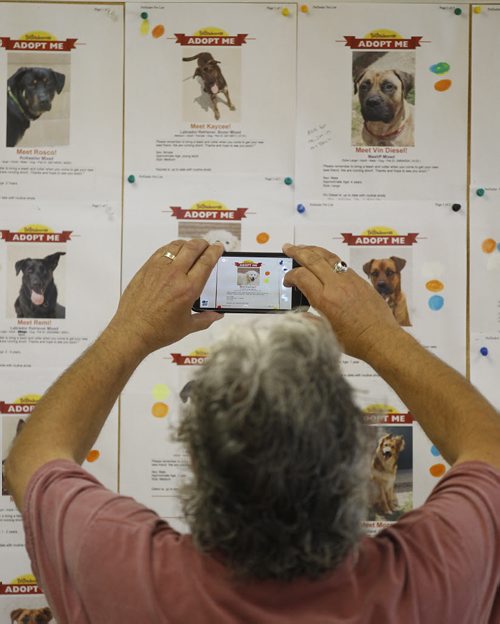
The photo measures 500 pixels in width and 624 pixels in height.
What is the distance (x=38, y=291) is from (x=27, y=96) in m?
0.52

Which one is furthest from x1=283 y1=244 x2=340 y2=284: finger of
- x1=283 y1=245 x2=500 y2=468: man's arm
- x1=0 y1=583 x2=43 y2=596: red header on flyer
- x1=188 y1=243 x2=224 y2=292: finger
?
x1=0 y1=583 x2=43 y2=596: red header on flyer

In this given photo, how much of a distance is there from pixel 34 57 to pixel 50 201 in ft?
1.26

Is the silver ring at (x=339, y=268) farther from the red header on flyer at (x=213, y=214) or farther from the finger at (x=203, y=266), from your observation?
the red header on flyer at (x=213, y=214)

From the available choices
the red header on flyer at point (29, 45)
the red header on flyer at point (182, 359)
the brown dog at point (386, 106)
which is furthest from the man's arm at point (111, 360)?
the red header on flyer at point (29, 45)

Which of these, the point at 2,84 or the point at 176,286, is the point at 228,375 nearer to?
the point at 176,286

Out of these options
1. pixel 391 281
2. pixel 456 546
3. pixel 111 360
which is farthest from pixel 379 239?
pixel 456 546

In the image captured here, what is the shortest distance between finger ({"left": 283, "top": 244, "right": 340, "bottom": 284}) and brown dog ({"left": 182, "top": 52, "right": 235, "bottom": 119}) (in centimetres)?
94

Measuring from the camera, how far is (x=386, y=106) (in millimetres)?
1911

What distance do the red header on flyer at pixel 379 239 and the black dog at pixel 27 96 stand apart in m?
0.87

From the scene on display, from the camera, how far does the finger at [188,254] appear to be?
102 centimetres

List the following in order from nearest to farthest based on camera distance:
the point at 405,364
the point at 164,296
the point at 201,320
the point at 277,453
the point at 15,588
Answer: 1. the point at 277,453
2. the point at 405,364
3. the point at 164,296
4. the point at 201,320
5. the point at 15,588

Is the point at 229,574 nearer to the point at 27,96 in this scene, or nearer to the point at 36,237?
the point at 36,237

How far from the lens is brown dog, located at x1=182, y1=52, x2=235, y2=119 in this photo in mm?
1899

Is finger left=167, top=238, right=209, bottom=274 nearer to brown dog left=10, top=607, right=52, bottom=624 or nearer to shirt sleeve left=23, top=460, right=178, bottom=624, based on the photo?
shirt sleeve left=23, top=460, right=178, bottom=624
